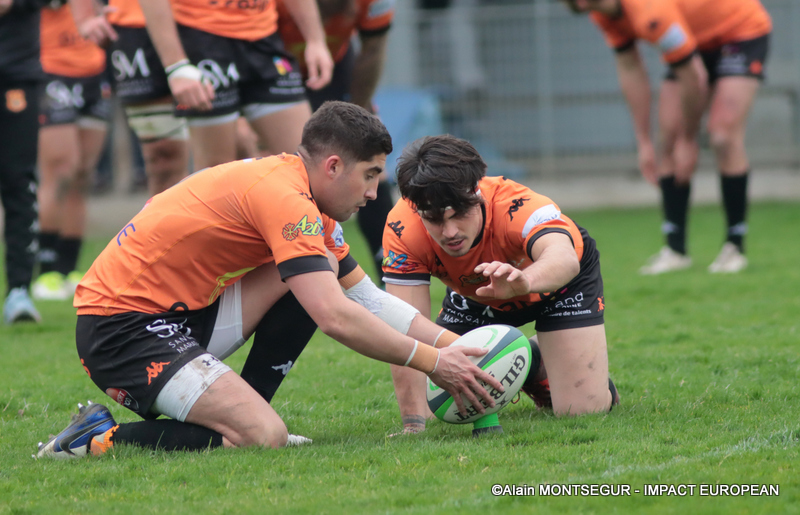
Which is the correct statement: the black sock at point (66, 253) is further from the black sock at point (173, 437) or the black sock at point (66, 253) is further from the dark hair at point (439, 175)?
the dark hair at point (439, 175)

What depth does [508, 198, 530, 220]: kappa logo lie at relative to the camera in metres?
3.89

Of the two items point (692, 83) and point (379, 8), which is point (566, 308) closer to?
point (379, 8)

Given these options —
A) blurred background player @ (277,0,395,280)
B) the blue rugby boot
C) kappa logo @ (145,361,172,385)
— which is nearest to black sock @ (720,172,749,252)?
blurred background player @ (277,0,395,280)

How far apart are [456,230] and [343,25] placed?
3.44 meters

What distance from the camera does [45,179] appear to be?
766cm

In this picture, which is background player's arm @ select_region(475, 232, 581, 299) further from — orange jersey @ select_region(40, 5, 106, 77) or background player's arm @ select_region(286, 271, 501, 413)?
orange jersey @ select_region(40, 5, 106, 77)

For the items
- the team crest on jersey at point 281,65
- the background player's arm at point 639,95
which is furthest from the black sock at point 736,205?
the team crest on jersey at point 281,65

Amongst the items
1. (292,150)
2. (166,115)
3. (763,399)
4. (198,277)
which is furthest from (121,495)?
(166,115)

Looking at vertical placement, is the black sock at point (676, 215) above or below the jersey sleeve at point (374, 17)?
below

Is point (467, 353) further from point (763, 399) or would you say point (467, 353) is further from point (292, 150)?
point (292, 150)

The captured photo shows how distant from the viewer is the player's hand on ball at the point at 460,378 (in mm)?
3383

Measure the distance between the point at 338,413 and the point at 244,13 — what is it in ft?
8.50

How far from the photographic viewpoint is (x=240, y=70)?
17.9ft

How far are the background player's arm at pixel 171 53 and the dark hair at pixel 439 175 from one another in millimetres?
1789
